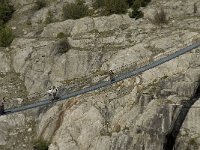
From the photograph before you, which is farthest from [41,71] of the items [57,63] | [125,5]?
[125,5]

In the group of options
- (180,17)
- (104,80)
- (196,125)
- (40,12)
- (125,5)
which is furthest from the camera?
(40,12)

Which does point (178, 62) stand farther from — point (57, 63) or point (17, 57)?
point (17, 57)

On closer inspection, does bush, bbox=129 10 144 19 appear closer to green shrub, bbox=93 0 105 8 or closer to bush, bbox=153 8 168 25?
bush, bbox=153 8 168 25

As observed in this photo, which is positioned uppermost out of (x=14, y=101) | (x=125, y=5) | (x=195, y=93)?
(x=125, y=5)

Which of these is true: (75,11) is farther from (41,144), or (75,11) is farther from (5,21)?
(41,144)

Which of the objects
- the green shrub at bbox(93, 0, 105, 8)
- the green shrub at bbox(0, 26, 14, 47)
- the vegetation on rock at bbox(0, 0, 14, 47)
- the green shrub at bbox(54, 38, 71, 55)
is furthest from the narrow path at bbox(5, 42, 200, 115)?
the green shrub at bbox(93, 0, 105, 8)
